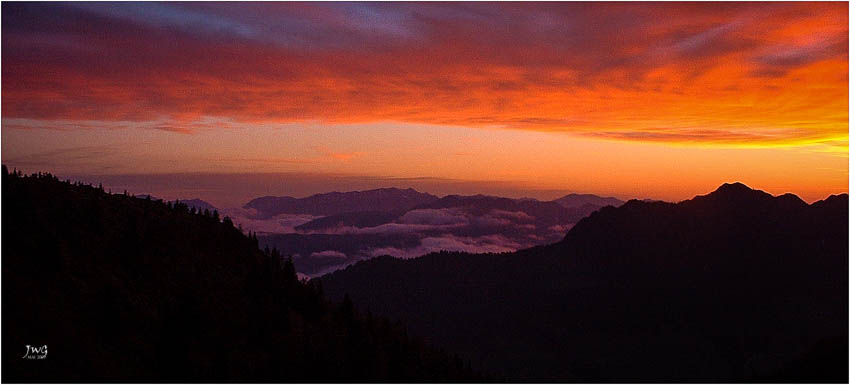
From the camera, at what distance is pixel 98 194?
96312 mm

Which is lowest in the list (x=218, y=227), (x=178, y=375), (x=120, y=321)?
(x=178, y=375)

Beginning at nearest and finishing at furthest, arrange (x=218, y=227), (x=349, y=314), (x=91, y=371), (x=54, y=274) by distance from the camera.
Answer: (x=91, y=371), (x=54, y=274), (x=349, y=314), (x=218, y=227)

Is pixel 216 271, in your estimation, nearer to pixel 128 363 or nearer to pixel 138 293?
pixel 138 293

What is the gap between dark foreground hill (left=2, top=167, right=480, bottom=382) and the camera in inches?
2233

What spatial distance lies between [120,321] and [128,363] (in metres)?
5.18

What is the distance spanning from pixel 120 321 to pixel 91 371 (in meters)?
9.30

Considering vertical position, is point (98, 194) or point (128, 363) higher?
point (98, 194)

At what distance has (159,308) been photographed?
70.6 meters

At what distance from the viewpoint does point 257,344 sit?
7406 cm

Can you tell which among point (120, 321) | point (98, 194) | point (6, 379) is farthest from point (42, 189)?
point (6, 379)

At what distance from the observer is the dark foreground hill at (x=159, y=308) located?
186 feet

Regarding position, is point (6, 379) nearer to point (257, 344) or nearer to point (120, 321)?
point (120, 321)

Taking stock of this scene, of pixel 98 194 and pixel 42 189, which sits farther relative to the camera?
pixel 98 194

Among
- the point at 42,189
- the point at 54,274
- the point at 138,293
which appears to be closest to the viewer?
the point at 54,274
